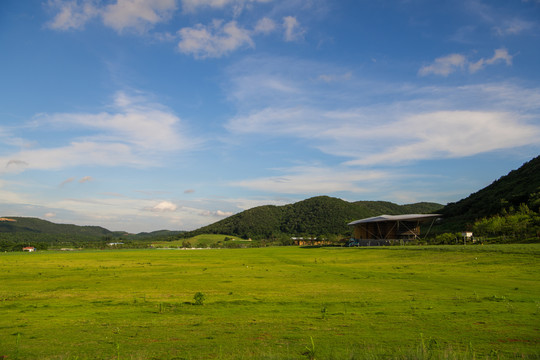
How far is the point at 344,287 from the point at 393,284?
3249mm

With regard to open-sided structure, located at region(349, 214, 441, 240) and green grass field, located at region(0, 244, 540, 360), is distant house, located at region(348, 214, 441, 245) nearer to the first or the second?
open-sided structure, located at region(349, 214, 441, 240)

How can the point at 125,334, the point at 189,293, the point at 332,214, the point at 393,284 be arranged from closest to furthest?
the point at 125,334 → the point at 189,293 → the point at 393,284 → the point at 332,214

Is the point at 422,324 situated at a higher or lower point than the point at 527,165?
lower

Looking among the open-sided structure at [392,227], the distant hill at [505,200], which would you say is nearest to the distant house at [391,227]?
the open-sided structure at [392,227]

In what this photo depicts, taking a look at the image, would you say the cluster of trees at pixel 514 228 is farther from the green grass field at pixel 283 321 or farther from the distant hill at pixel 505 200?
the green grass field at pixel 283 321

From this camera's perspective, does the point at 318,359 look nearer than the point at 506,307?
Yes

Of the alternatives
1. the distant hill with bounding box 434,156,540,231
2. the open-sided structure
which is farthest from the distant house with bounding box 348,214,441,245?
the distant hill with bounding box 434,156,540,231

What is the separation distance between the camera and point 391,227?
8819cm

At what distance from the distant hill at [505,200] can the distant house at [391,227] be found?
5881 mm

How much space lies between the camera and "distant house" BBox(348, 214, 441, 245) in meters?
81.6

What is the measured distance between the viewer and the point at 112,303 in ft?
57.3

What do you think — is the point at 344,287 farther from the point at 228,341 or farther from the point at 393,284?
the point at 228,341

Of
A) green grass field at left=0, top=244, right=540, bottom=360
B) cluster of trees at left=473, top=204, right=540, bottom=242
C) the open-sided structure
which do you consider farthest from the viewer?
the open-sided structure

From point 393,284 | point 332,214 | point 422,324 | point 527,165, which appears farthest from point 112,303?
point 332,214
